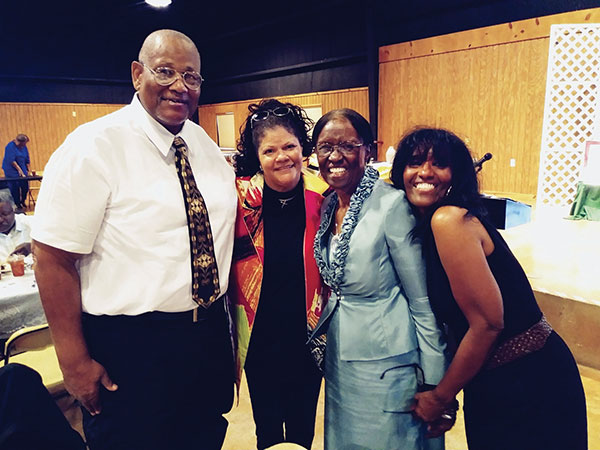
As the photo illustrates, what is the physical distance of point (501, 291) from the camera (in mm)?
1153

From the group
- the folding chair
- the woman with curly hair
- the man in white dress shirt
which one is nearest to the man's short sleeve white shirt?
the man in white dress shirt

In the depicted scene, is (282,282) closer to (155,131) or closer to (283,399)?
(283,399)

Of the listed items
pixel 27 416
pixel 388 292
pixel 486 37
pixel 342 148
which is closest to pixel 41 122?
pixel 486 37

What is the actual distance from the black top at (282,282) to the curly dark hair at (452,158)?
1.52ft

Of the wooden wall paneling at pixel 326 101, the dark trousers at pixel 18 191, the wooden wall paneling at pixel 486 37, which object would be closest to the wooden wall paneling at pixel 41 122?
the dark trousers at pixel 18 191

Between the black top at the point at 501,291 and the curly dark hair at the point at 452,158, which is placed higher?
the curly dark hair at the point at 452,158

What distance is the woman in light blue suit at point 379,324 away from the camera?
1178 millimetres

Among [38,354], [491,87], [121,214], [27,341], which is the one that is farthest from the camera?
[491,87]

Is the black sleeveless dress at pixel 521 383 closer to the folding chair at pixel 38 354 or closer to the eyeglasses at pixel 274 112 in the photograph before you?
the eyeglasses at pixel 274 112

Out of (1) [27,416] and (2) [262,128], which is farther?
(2) [262,128]

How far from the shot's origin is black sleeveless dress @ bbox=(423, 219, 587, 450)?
3.82ft

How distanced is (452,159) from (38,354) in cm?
216

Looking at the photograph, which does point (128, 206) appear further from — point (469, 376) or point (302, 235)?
Result: point (469, 376)

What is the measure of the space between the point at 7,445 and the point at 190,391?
0.61 metres
